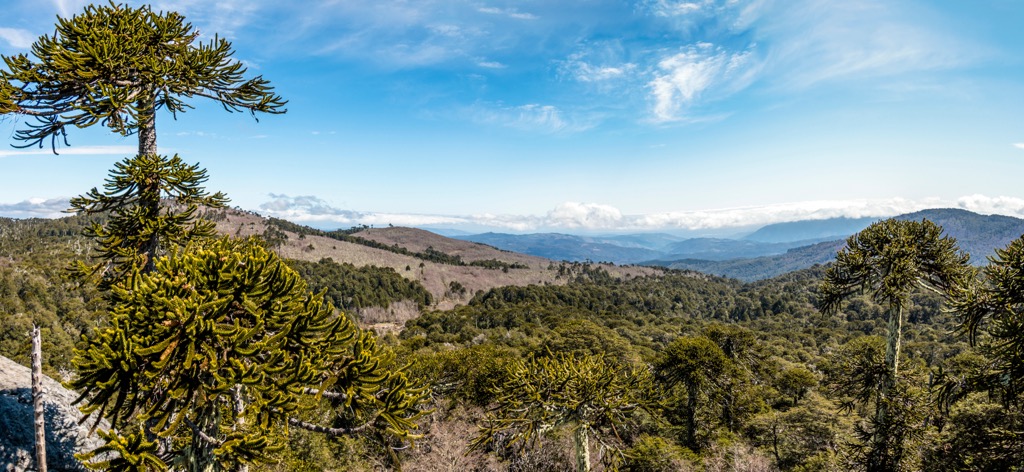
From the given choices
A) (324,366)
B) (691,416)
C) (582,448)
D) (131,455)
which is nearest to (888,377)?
(582,448)

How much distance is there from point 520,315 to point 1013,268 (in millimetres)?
72903

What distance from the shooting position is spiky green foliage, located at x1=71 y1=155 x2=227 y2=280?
7348 millimetres

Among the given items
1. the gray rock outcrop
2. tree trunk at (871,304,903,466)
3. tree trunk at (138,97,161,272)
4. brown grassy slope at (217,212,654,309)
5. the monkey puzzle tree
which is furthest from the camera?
brown grassy slope at (217,212,654,309)

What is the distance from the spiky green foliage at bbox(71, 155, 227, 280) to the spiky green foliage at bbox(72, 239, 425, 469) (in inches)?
78.2

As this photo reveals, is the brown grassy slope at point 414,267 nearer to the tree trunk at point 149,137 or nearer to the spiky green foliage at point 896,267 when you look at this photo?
the spiky green foliage at point 896,267

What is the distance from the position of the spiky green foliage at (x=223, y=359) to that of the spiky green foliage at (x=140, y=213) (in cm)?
199

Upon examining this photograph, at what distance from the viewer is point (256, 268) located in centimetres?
562

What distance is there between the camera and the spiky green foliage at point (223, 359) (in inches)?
188

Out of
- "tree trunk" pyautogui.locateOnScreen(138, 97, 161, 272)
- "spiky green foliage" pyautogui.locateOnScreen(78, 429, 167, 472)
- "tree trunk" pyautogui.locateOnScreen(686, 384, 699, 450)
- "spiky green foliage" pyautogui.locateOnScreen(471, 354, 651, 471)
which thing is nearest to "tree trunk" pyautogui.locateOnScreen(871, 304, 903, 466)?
"spiky green foliage" pyautogui.locateOnScreen(471, 354, 651, 471)

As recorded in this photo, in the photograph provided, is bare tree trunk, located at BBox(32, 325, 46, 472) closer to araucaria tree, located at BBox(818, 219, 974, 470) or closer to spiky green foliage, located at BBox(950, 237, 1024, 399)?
spiky green foliage, located at BBox(950, 237, 1024, 399)

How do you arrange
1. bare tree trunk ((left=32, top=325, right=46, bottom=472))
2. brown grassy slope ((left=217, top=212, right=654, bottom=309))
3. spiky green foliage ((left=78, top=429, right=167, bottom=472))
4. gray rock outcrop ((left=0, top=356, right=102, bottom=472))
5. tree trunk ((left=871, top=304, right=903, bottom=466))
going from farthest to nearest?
brown grassy slope ((left=217, top=212, right=654, bottom=309)), tree trunk ((left=871, top=304, right=903, bottom=466)), gray rock outcrop ((left=0, top=356, right=102, bottom=472)), bare tree trunk ((left=32, top=325, right=46, bottom=472)), spiky green foliage ((left=78, top=429, right=167, bottom=472))

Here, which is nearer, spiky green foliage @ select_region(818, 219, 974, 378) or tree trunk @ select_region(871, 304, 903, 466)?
spiky green foliage @ select_region(818, 219, 974, 378)

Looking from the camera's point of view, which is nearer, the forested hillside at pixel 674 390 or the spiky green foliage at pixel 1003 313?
the spiky green foliage at pixel 1003 313

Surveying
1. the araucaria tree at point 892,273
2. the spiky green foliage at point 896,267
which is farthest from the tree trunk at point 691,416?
the spiky green foliage at point 896,267
